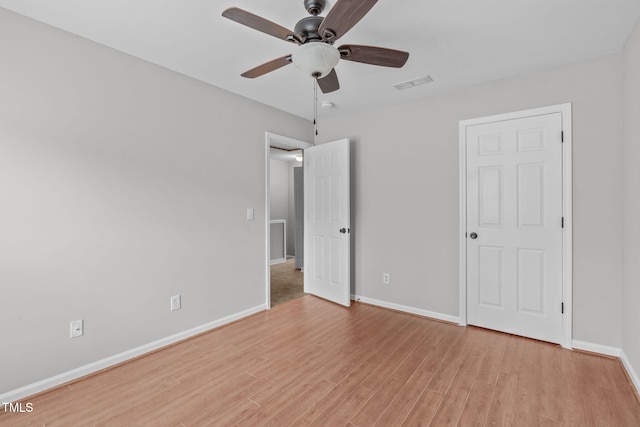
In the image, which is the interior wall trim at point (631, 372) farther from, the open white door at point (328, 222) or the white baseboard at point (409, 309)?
the open white door at point (328, 222)

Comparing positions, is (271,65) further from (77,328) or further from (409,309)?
(409,309)

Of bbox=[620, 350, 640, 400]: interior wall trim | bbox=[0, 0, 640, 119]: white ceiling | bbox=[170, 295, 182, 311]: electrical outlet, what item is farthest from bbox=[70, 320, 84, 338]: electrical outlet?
bbox=[620, 350, 640, 400]: interior wall trim

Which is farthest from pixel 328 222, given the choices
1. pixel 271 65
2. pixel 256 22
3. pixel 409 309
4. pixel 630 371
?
pixel 630 371

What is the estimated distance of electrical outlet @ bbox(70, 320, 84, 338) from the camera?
2195 mm

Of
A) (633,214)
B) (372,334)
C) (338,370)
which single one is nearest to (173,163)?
(338,370)

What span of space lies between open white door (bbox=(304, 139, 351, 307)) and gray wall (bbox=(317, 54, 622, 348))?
29cm

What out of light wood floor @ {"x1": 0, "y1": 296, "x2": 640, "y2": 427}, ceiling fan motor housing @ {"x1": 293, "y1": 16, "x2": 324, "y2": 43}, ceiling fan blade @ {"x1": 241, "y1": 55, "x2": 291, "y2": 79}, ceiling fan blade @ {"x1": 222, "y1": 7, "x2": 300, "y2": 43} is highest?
ceiling fan motor housing @ {"x1": 293, "y1": 16, "x2": 324, "y2": 43}

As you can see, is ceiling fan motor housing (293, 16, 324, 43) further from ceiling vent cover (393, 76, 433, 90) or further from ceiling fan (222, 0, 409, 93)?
ceiling vent cover (393, 76, 433, 90)

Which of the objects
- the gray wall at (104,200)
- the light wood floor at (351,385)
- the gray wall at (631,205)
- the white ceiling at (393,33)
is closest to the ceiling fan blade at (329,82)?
the white ceiling at (393,33)

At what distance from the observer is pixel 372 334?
2957 mm

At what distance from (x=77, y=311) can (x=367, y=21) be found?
2885 mm

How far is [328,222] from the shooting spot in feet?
13.0

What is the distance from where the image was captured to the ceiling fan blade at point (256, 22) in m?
1.54

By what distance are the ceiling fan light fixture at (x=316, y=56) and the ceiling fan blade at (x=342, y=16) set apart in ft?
0.22
